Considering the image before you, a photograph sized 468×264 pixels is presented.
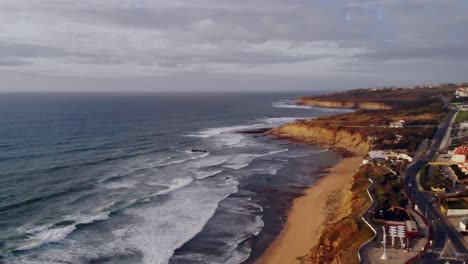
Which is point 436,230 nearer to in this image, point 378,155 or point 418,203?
point 418,203

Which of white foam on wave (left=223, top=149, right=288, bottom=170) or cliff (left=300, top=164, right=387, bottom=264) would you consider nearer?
cliff (left=300, top=164, right=387, bottom=264)

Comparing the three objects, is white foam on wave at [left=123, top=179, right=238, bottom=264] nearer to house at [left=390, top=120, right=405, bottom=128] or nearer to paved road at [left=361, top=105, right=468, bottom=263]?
paved road at [left=361, top=105, right=468, bottom=263]

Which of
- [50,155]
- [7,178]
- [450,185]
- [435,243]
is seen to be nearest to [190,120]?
[50,155]

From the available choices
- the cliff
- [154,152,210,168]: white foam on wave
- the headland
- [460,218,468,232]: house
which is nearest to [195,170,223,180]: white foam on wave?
[154,152,210,168]: white foam on wave

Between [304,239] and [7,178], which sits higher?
[7,178]

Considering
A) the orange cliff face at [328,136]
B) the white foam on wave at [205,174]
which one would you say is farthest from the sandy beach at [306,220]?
the orange cliff face at [328,136]

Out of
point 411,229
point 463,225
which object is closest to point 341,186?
point 463,225

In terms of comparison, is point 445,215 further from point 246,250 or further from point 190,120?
point 190,120
